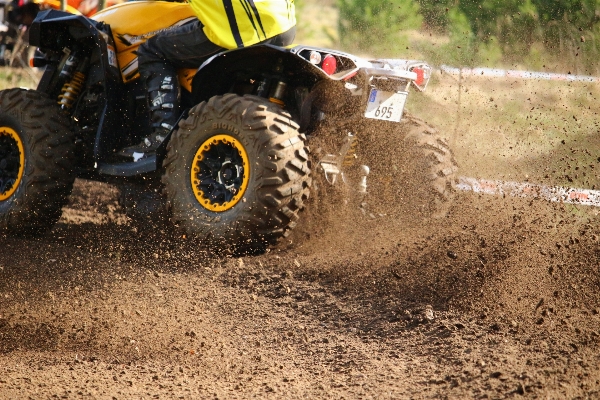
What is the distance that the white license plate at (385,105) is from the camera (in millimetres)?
5336

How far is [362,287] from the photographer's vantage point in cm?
466

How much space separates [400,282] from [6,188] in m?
3.43

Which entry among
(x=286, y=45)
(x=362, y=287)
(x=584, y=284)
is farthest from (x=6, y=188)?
(x=584, y=284)

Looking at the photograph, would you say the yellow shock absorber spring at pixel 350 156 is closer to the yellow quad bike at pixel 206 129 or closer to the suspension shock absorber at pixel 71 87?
the yellow quad bike at pixel 206 129

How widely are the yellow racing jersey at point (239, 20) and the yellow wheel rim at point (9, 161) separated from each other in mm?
1984

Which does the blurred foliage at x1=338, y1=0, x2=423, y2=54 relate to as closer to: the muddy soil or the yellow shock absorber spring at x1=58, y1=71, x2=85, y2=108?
the muddy soil

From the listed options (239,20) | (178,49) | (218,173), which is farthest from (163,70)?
(218,173)

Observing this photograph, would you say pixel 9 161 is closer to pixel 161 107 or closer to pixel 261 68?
pixel 161 107

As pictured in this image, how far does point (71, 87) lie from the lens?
631 centimetres

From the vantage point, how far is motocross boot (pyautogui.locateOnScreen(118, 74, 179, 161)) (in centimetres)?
562

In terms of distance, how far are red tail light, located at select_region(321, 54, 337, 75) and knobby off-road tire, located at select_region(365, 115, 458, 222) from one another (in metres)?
0.86

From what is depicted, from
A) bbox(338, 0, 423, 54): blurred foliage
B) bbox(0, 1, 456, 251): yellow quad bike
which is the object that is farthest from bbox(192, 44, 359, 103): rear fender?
bbox(338, 0, 423, 54): blurred foliage

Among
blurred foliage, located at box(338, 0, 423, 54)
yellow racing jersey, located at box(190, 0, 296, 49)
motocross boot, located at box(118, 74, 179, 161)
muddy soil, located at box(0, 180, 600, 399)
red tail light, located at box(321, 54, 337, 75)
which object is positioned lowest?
muddy soil, located at box(0, 180, 600, 399)

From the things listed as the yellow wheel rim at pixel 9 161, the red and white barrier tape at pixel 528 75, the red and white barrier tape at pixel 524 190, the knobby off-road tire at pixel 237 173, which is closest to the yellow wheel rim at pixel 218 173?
the knobby off-road tire at pixel 237 173
